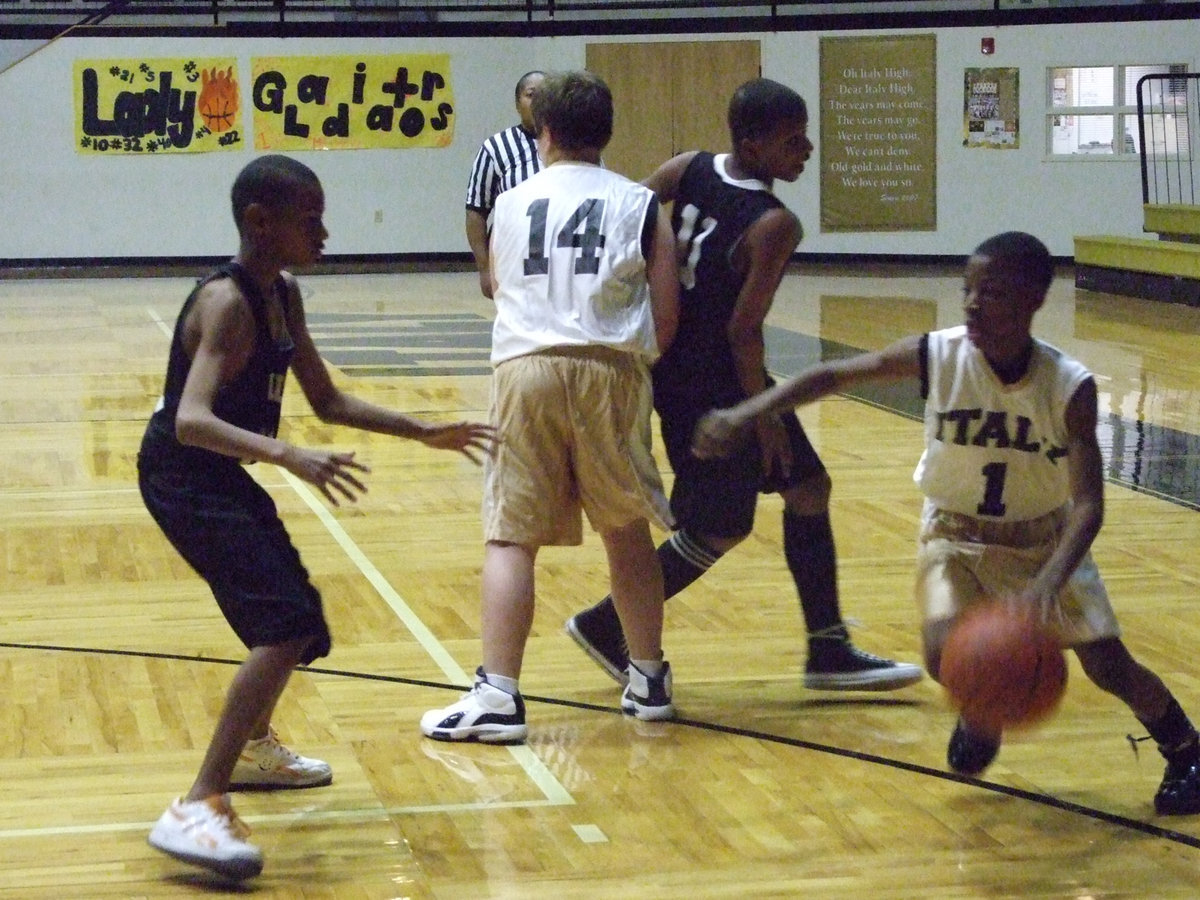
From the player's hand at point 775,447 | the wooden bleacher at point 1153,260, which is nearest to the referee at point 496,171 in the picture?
the player's hand at point 775,447

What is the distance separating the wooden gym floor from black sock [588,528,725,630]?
19 cm

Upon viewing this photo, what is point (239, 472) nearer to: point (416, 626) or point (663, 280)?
point (663, 280)

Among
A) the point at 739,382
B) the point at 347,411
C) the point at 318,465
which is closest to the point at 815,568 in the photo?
the point at 739,382

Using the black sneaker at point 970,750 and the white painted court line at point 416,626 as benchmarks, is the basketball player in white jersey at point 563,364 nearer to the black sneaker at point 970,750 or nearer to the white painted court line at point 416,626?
the white painted court line at point 416,626

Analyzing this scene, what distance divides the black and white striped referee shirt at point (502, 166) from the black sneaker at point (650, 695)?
293 cm

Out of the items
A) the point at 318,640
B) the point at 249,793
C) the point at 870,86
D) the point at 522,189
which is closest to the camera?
the point at 318,640

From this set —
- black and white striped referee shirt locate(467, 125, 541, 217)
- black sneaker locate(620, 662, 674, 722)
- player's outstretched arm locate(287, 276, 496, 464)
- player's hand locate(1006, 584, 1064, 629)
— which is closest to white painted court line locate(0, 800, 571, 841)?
black sneaker locate(620, 662, 674, 722)

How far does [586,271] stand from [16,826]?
5.41 ft

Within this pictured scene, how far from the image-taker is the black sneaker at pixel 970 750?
364cm

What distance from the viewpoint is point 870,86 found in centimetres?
1955

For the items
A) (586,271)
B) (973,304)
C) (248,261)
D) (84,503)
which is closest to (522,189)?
(586,271)

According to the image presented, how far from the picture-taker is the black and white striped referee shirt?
6.66m

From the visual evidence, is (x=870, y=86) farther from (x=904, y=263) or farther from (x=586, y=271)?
(x=586, y=271)

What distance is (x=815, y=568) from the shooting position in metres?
4.45
